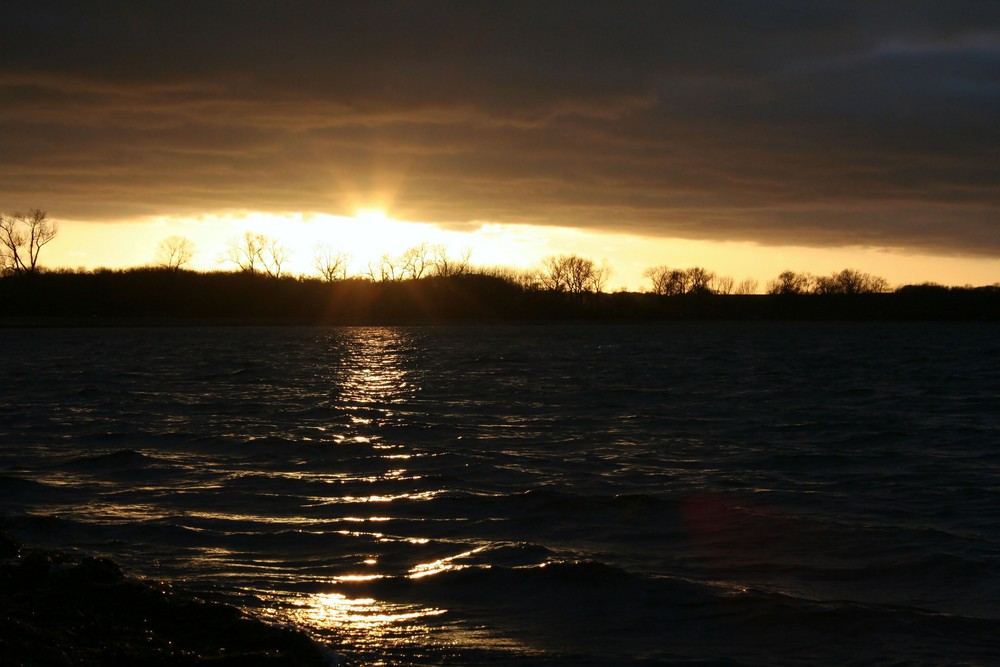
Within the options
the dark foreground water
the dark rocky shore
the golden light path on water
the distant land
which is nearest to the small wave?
the dark foreground water

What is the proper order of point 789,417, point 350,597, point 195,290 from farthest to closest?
point 195,290 → point 789,417 → point 350,597

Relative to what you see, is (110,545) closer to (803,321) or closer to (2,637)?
(2,637)

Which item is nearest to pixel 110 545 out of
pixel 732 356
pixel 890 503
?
pixel 890 503

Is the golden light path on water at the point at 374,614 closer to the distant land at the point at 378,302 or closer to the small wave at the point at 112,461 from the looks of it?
the small wave at the point at 112,461

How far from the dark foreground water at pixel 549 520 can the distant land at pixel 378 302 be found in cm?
12539

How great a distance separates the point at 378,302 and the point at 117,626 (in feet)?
535

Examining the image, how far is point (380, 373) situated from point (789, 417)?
2693 centimetres

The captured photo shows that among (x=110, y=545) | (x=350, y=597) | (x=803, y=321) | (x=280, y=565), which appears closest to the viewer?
(x=350, y=597)

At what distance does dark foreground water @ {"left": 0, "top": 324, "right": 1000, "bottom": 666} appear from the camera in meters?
8.88

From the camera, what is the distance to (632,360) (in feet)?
217

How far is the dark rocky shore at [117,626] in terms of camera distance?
22.8ft

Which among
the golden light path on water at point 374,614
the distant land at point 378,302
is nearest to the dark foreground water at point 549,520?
the golden light path on water at point 374,614

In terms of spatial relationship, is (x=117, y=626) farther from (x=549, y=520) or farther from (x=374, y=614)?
(x=549, y=520)

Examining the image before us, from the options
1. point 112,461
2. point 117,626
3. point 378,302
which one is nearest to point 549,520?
point 117,626
